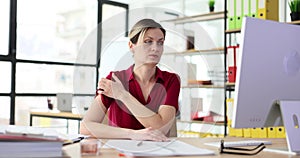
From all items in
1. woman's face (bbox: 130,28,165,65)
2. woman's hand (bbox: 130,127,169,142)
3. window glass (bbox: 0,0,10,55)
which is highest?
window glass (bbox: 0,0,10,55)

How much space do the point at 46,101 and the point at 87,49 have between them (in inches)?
131

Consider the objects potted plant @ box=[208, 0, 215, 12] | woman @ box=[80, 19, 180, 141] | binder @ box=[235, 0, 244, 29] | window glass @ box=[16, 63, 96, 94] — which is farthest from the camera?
window glass @ box=[16, 63, 96, 94]

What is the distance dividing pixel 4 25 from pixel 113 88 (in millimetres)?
3052

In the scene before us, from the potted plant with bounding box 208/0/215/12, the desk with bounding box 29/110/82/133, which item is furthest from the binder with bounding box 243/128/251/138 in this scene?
the desk with bounding box 29/110/82/133

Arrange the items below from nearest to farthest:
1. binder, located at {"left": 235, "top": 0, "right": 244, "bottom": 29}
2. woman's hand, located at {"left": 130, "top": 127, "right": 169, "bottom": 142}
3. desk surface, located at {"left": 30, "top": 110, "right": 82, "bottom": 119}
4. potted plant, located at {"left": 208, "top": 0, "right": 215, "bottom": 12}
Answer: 1. woman's hand, located at {"left": 130, "top": 127, "right": 169, "bottom": 142}
2. binder, located at {"left": 235, "top": 0, "right": 244, "bottom": 29}
3. desk surface, located at {"left": 30, "top": 110, "right": 82, "bottom": 119}
4. potted plant, located at {"left": 208, "top": 0, "right": 215, "bottom": 12}

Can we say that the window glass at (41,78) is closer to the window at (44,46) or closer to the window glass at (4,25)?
the window at (44,46)

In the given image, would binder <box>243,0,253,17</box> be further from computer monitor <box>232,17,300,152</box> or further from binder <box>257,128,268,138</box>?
computer monitor <box>232,17,300,152</box>

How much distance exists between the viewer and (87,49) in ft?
4.08

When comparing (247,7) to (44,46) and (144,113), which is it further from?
(44,46)

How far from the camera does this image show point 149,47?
1.29 metres

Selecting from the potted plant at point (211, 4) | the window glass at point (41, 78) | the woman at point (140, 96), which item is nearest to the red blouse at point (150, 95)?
the woman at point (140, 96)

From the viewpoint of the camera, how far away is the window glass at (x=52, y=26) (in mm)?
4191

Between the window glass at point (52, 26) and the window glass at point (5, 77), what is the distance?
0.17 m

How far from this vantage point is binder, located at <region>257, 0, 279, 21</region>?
10.4ft
